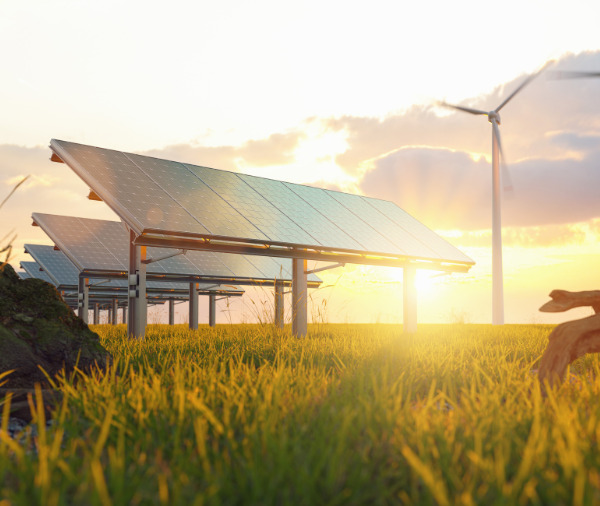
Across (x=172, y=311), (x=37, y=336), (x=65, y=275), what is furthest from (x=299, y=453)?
(x=172, y=311)

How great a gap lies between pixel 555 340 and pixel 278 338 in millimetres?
4598

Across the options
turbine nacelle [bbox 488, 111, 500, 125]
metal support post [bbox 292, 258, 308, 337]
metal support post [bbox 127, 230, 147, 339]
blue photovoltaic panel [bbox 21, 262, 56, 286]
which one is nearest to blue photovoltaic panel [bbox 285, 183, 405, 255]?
metal support post [bbox 292, 258, 308, 337]

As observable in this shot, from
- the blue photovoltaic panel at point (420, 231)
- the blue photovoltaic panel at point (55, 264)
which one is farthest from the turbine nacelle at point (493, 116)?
the blue photovoltaic panel at point (55, 264)

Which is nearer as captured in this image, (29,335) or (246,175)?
A: (29,335)

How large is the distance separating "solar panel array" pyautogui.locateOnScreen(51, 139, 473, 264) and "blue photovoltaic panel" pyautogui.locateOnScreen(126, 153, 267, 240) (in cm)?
2

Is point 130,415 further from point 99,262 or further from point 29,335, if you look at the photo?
point 99,262

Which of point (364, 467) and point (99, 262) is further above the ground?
point (99, 262)

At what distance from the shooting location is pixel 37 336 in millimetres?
5547

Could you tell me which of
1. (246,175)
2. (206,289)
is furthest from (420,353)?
(206,289)

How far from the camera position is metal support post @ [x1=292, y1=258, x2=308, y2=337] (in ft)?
37.1

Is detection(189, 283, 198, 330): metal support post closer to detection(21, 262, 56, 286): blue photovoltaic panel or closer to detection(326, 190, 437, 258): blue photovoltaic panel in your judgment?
detection(326, 190, 437, 258): blue photovoltaic panel

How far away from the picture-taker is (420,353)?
24.3ft

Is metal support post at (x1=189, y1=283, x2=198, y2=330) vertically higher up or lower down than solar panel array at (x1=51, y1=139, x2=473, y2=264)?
lower down

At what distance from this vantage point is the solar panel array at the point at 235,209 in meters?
9.92
